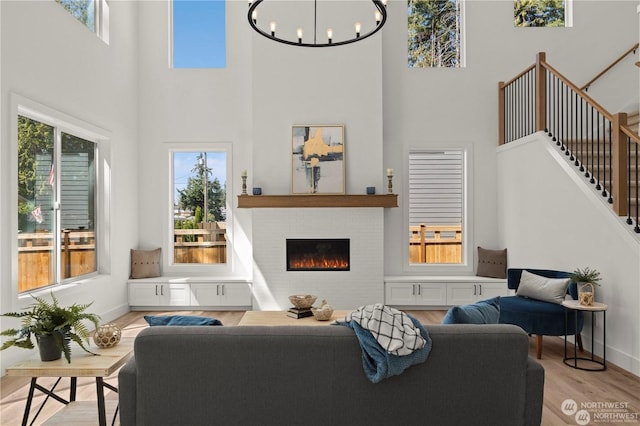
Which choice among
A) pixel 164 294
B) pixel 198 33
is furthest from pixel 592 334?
pixel 198 33

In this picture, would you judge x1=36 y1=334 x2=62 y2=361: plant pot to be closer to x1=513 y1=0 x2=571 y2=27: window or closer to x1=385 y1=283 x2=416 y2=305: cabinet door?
x1=385 y1=283 x2=416 y2=305: cabinet door

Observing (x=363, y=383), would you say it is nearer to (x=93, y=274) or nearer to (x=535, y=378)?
(x=535, y=378)

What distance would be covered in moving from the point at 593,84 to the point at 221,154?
578 centimetres

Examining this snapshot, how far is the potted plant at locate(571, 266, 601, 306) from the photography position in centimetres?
393

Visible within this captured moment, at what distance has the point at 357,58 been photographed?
634cm

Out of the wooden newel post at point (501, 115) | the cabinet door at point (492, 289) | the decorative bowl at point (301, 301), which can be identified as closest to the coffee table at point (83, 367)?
the decorative bowl at point (301, 301)

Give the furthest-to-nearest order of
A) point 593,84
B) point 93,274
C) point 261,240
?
1. point 593,84
2. point 261,240
3. point 93,274

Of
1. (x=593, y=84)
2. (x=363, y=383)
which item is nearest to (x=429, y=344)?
(x=363, y=383)

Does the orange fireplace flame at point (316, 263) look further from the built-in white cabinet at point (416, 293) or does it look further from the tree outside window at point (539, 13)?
the tree outside window at point (539, 13)

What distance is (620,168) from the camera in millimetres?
4098

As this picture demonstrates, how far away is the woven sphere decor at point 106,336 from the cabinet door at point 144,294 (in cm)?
391

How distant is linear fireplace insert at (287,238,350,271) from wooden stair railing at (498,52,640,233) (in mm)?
2931

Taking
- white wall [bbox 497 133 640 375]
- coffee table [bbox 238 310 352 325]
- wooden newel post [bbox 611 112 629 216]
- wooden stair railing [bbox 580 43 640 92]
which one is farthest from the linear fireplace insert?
wooden stair railing [bbox 580 43 640 92]

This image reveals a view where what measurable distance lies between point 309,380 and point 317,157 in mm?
4446
